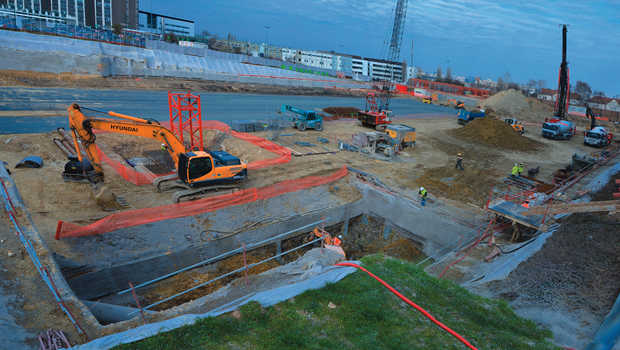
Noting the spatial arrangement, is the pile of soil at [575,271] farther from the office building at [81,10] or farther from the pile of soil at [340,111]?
the office building at [81,10]

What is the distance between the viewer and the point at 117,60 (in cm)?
4934

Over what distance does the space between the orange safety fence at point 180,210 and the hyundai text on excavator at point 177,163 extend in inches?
39.1

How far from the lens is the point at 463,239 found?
52.0 feet

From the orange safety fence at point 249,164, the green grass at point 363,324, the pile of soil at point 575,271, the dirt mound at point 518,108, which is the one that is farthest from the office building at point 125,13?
the pile of soil at point 575,271

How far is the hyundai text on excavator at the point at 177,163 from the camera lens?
15382mm

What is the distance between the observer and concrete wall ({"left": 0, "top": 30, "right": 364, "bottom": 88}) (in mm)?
42562

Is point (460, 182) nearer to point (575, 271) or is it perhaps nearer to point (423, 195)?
point (423, 195)

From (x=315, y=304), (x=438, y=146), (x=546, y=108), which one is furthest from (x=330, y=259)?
(x=546, y=108)

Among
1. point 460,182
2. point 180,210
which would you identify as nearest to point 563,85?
point 460,182

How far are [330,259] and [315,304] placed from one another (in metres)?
3.33

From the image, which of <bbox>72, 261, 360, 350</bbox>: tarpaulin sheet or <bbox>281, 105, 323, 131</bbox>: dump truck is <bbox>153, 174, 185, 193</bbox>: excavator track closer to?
<bbox>72, 261, 360, 350</bbox>: tarpaulin sheet

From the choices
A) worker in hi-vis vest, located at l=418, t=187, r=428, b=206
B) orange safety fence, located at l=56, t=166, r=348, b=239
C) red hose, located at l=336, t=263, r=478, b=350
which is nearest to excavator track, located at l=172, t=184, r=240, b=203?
orange safety fence, located at l=56, t=166, r=348, b=239

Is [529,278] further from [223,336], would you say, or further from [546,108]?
[546,108]

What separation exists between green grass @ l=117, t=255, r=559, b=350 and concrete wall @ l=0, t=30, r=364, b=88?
51196 mm
